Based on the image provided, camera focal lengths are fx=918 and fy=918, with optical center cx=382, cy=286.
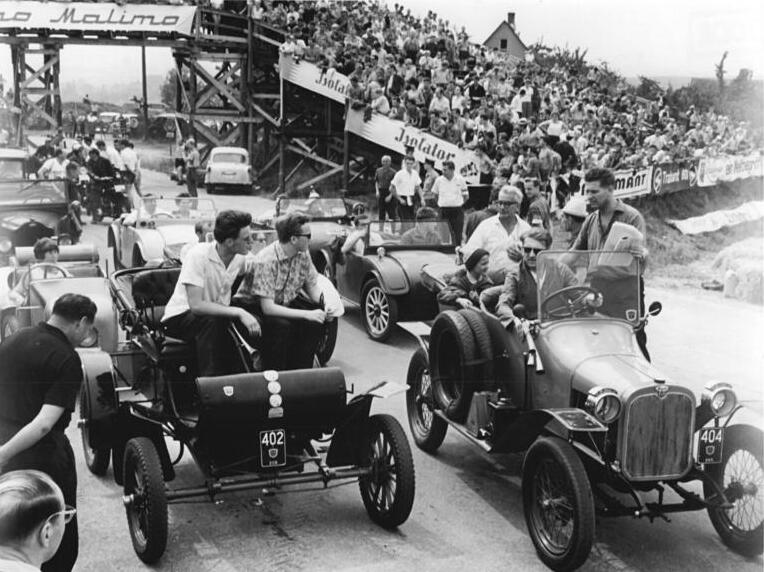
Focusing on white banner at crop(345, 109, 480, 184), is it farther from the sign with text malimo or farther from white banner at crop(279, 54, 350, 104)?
the sign with text malimo

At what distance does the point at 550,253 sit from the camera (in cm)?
623

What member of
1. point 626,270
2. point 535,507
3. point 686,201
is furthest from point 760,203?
point 535,507

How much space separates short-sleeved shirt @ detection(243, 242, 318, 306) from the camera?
20.9ft

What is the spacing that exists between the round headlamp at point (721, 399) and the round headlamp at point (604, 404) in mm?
540

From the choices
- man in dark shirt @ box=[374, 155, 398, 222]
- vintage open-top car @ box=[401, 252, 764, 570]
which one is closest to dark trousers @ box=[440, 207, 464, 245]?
man in dark shirt @ box=[374, 155, 398, 222]

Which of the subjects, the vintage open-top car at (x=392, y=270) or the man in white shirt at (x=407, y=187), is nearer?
the vintage open-top car at (x=392, y=270)

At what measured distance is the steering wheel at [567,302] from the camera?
20.2 feet

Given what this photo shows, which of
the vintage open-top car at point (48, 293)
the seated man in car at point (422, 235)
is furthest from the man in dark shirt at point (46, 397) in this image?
the seated man in car at point (422, 235)

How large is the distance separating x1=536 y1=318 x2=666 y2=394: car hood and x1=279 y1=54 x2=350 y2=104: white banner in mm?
18885

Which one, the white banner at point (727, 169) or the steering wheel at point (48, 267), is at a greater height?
the white banner at point (727, 169)

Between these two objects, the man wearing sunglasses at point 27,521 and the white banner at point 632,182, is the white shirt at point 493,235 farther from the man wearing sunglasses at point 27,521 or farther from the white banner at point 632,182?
the white banner at point 632,182

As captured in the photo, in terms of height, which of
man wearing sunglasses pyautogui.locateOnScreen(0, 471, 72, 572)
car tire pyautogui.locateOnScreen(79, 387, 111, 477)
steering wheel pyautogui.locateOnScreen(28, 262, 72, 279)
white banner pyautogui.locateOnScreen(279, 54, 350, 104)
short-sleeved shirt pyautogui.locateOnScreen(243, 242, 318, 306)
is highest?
white banner pyautogui.locateOnScreen(279, 54, 350, 104)

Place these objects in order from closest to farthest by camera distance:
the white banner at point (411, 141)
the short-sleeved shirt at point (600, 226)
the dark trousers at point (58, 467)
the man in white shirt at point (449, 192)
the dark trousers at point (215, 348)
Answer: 1. the dark trousers at point (58, 467)
2. the dark trousers at point (215, 348)
3. the short-sleeved shirt at point (600, 226)
4. the man in white shirt at point (449, 192)
5. the white banner at point (411, 141)

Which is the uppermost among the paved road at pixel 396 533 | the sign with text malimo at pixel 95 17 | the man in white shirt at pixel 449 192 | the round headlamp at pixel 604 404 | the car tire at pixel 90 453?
the sign with text malimo at pixel 95 17
